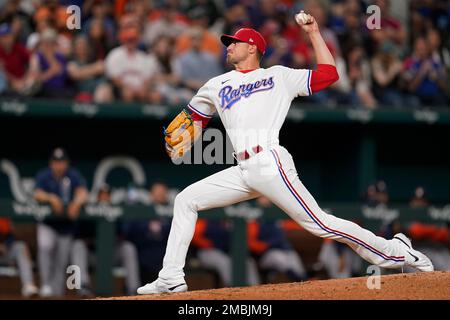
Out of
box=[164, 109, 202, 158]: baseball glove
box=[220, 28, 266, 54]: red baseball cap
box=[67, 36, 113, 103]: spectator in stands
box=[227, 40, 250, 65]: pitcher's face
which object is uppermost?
box=[67, 36, 113, 103]: spectator in stands

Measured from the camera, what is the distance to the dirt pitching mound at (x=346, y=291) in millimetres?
6031

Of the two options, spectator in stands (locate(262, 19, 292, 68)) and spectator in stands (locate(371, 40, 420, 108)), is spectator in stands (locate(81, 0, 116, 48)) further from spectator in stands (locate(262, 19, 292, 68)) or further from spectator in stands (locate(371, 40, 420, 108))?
spectator in stands (locate(371, 40, 420, 108))

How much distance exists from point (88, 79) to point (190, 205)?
516 cm

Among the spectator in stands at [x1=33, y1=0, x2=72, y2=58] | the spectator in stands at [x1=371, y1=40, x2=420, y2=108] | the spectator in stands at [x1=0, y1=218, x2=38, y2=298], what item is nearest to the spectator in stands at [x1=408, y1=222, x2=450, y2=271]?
the spectator in stands at [x1=371, y1=40, x2=420, y2=108]

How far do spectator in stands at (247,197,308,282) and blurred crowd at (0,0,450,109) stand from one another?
184 centimetres

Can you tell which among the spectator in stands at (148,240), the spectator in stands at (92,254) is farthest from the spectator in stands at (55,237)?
the spectator in stands at (148,240)

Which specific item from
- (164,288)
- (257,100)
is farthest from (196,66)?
(164,288)

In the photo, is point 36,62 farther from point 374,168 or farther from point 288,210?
point 288,210

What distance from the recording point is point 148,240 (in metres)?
10.2

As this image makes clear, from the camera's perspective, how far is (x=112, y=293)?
9867mm

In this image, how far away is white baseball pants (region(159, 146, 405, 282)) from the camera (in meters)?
6.17

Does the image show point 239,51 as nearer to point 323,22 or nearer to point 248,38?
point 248,38

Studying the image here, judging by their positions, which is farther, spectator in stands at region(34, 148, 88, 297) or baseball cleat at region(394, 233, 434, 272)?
spectator in stands at region(34, 148, 88, 297)

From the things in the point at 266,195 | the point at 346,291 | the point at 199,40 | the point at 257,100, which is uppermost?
the point at 199,40
